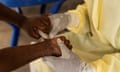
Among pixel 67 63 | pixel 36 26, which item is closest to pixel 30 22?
pixel 36 26

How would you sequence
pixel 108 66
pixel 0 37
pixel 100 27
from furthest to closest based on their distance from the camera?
pixel 0 37 → pixel 100 27 → pixel 108 66

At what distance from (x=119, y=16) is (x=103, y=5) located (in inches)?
2.7

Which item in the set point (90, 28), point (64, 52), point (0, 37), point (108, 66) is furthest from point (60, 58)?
point (0, 37)

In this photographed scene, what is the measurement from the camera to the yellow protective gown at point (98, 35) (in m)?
0.69

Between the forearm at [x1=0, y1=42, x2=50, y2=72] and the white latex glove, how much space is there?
0.16 ft

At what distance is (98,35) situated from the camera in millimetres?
811

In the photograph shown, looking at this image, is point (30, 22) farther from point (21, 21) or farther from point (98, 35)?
point (98, 35)

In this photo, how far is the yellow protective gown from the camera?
69cm

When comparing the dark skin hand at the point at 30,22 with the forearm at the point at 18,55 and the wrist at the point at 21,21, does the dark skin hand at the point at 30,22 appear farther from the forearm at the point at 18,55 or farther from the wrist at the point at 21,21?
the forearm at the point at 18,55

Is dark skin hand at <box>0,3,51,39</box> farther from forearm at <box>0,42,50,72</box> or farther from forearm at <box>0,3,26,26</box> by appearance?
forearm at <box>0,42,50,72</box>

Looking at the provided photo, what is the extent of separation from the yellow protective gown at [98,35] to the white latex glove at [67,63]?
0.11 ft

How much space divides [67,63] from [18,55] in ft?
0.49

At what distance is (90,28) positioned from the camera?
2.86ft

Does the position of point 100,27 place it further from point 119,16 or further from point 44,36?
point 44,36
